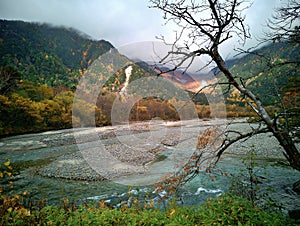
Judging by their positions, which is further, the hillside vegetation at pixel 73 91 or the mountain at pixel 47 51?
the mountain at pixel 47 51

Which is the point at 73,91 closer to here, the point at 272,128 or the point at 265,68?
the point at 265,68

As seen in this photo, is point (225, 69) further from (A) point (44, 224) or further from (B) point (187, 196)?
(B) point (187, 196)

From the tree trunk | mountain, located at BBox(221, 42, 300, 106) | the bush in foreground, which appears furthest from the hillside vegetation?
the bush in foreground

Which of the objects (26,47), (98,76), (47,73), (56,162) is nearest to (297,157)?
(56,162)

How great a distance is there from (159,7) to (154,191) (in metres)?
6.65

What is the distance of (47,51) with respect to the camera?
11700 cm

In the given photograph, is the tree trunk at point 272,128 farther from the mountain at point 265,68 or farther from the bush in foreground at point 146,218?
the bush in foreground at point 146,218

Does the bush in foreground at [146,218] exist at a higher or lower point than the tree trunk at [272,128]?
lower

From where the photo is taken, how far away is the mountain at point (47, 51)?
81.2m

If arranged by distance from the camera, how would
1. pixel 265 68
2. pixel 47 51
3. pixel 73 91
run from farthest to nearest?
pixel 47 51 → pixel 73 91 → pixel 265 68

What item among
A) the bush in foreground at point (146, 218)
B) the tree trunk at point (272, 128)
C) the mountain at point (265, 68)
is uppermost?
the mountain at point (265, 68)

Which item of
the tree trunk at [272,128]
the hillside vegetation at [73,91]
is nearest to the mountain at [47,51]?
the hillside vegetation at [73,91]

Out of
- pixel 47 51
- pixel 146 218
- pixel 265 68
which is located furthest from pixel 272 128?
pixel 47 51

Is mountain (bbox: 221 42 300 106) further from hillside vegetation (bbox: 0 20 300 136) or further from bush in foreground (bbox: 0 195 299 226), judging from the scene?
bush in foreground (bbox: 0 195 299 226)
